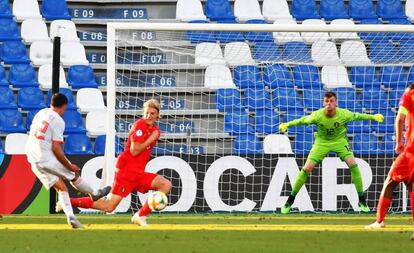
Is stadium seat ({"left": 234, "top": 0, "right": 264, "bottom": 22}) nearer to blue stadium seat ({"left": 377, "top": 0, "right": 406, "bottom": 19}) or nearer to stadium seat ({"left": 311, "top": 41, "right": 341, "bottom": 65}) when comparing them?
stadium seat ({"left": 311, "top": 41, "right": 341, "bottom": 65})

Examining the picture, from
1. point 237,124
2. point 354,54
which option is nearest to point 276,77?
point 237,124

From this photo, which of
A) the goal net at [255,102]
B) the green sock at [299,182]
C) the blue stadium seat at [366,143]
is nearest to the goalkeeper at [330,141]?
the green sock at [299,182]

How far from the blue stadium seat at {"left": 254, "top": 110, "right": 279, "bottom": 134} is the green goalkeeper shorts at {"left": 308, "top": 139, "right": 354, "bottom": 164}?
3.38 meters

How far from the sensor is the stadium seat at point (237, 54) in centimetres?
2291

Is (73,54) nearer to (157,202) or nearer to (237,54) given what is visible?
(237,54)

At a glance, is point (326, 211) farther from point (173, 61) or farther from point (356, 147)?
point (173, 61)

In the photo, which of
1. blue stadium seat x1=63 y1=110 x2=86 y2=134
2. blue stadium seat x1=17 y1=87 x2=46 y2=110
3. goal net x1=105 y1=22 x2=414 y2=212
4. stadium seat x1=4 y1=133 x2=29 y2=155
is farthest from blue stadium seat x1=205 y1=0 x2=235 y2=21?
stadium seat x1=4 y1=133 x2=29 y2=155

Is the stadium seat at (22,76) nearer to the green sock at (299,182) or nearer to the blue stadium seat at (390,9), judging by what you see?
the green sock at (299,182)

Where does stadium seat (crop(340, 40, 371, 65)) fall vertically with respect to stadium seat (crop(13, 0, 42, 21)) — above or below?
below

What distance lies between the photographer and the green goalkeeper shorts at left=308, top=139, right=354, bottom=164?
1883cm

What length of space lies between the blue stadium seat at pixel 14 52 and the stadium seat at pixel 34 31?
0.27 m
